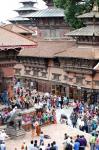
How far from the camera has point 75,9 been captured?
44.1 meters

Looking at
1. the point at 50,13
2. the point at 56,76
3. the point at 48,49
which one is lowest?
the point at 56,76

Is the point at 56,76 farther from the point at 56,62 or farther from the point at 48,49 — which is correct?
the point at 48,49

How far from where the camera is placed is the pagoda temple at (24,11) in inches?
2662

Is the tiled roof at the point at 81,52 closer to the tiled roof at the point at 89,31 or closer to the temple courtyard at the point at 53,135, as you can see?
the tiled roof at the point at 89,31

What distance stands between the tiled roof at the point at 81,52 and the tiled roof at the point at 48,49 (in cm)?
151

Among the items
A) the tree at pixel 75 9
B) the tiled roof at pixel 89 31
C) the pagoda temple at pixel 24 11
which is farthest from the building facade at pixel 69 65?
the pagoda temple at pixel 24 11

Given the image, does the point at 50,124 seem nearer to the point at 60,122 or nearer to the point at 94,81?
the point at 60,122

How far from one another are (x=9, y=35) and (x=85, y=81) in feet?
38.3

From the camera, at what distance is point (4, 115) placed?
23906 mm

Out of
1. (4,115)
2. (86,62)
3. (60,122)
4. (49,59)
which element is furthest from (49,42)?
(4,115)

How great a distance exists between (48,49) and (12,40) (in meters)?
17.1

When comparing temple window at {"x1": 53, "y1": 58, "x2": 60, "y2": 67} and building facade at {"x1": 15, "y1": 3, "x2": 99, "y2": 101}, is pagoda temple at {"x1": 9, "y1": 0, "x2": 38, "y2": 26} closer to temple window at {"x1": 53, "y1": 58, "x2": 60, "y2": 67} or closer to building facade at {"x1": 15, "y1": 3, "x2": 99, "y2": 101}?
building facade at {"x1": 15, "y1": 3, "x2": 99, "y2": 101}

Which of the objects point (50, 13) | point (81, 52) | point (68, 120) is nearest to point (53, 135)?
point (68, 120)

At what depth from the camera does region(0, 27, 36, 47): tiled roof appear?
2397 centimetres
